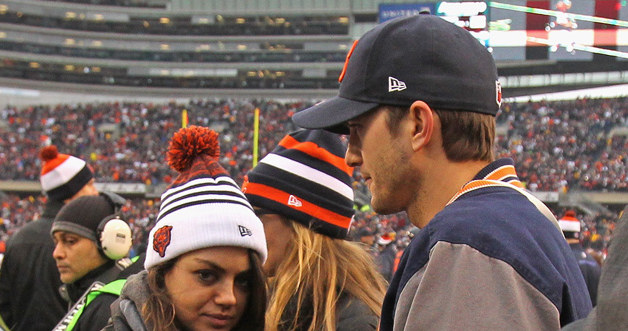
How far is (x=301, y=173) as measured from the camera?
2.45 meters

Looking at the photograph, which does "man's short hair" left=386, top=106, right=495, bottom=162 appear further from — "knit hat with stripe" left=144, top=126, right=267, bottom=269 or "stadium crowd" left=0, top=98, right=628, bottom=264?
"stadium crowd" left=0, top=98, right=628, bottom=264

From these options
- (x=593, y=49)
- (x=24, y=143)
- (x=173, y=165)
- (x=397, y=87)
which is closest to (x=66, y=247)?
(x=173, y=165)

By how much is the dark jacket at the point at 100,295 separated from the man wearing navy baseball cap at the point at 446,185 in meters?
1.30

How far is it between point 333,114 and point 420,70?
0.21m

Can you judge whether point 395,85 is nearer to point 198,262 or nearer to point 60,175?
point 198,262

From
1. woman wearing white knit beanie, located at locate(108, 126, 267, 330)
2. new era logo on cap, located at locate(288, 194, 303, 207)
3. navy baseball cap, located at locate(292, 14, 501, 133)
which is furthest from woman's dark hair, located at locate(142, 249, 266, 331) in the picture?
navy baseball cap, located at locate(292, 14, 501, 133)

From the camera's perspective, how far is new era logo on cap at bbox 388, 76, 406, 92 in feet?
4.78

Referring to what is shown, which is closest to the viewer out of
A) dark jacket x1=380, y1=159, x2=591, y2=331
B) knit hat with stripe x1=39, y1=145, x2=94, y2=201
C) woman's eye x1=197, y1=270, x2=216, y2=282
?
dark jacket x1=380, y1=159, x2=591, y2=331

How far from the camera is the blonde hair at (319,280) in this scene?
2.17m

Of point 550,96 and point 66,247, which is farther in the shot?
point 550,96

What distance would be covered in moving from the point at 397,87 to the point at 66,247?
2129 mm

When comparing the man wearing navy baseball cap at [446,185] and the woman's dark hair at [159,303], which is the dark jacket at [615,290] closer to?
the man wearing navy baseball cap at [446,185]

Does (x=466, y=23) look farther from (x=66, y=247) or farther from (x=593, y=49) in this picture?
(x=66, y=247)

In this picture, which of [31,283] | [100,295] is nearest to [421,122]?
[100,295]
